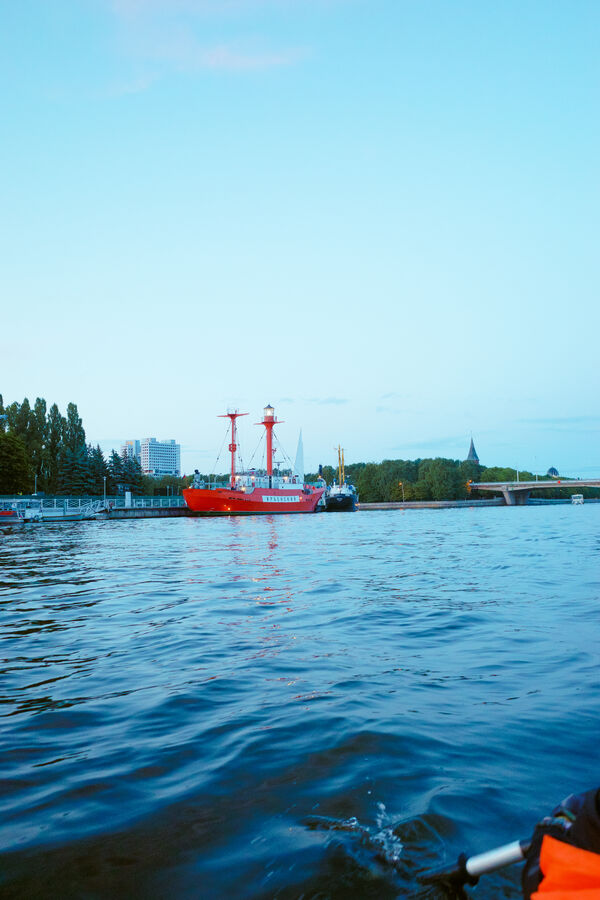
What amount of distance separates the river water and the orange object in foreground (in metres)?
1.25

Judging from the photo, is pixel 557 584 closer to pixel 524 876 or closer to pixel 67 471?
pixel 524 876

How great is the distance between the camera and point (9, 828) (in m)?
3.36

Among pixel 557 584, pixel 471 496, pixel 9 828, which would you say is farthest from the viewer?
pixel 471 496

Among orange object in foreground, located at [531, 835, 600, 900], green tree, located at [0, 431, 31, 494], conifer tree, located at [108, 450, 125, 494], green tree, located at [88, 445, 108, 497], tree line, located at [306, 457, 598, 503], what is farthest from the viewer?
tree line, located at [306, 457, 598, 503]

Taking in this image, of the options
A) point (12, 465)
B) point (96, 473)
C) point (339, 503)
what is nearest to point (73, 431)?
point (96, 473)

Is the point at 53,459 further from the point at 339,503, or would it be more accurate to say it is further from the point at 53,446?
the point at 339,503

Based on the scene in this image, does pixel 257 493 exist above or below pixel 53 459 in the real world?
below

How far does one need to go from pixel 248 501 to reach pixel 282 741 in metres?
71.1

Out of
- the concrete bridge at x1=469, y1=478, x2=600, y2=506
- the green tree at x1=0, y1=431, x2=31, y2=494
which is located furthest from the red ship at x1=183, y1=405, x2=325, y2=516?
the concrete bridge at x1=469, y1=478, x2=600, y2=506

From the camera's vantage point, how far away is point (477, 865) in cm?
228

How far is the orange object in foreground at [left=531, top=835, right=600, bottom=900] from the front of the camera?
5.34ft

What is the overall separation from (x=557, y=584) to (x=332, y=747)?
10433 millimetres

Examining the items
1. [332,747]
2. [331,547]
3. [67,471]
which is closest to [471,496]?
[67,471]

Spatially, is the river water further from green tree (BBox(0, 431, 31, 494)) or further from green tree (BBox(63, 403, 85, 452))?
green tree (BBox(63, 403, 85, 452))
